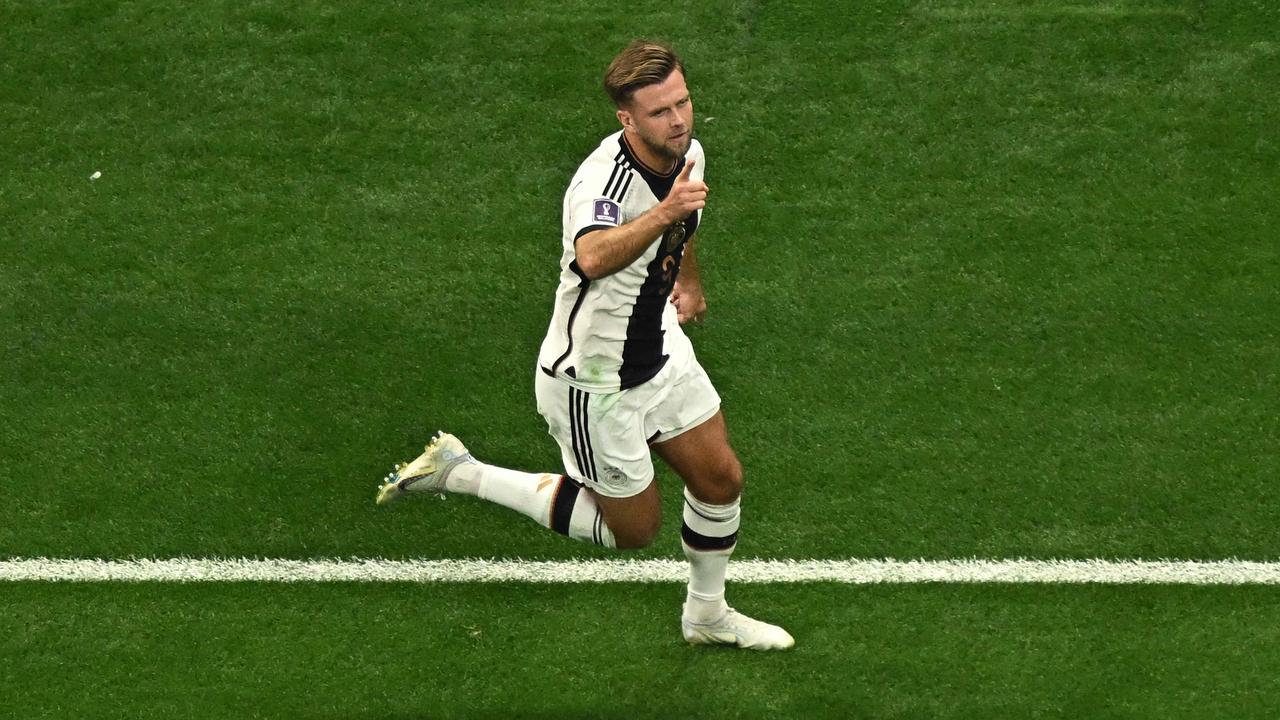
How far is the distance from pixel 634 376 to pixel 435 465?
1.16m

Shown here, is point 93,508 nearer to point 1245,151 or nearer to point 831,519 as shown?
point 831,519

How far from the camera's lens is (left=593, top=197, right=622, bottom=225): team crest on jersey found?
4.85 meters

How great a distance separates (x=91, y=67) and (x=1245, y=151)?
630cm

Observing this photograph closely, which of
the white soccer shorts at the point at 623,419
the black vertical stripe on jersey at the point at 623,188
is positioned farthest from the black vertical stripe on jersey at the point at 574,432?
the black vertical stripe on jersey at the point at 623,188

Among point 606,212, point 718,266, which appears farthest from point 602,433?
point 718,266

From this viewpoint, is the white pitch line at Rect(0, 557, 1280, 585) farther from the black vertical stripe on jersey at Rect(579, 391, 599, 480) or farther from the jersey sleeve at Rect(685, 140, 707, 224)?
the jersey sleeve at Rect(685, 140, 707, 224)

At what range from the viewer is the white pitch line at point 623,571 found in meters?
6.07

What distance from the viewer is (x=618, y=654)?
593 centimetres

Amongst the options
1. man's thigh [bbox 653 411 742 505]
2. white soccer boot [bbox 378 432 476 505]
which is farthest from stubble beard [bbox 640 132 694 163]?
white soccer boot [bbox 378 432 476 505]

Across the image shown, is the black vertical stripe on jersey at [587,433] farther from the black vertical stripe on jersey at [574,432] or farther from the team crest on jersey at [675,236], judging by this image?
the team crest on jersey at [675,236]

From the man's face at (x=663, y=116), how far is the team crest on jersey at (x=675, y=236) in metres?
0.25

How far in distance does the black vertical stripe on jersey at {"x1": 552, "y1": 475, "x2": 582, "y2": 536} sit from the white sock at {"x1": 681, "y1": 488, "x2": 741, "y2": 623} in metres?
0.44

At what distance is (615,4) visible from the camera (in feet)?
28.3

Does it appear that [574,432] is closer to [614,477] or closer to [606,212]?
[614,477]
